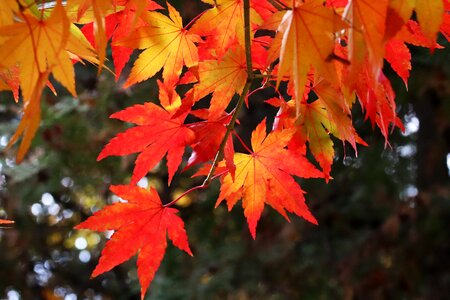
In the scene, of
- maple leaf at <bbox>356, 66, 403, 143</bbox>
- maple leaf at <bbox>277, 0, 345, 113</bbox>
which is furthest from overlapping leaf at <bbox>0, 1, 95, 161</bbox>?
maple leaf at <bbox>356, 66, 403, 143</bbox>

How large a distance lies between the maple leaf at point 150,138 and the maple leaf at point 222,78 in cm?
5

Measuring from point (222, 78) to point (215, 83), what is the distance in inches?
0.4

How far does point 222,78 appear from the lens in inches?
29.0

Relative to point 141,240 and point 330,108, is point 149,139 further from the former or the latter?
point 330,108

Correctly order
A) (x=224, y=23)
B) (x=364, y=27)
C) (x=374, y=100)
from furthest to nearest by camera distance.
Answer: (x=224, y=23)
(x=374, y=100)
(x=364, y=27)

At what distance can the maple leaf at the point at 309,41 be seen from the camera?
21.3 inches

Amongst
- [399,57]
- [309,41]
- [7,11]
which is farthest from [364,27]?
[7,11]

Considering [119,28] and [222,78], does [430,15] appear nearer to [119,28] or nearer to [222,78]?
[222,78]

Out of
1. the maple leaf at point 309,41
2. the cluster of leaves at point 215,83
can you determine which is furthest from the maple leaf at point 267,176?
the maple leaf at point 309,41

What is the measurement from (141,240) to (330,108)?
278 mm

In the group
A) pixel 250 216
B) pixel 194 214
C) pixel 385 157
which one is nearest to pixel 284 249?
pixel 194 214

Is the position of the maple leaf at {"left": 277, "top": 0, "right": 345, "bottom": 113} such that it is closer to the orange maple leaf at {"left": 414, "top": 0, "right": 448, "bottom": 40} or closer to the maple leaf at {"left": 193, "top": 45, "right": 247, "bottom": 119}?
the orange maple leaf at {"left": 414, "top": 0, "right": 448, "bottom": 40}

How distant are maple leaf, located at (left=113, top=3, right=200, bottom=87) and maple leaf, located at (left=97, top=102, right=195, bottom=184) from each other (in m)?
0.05

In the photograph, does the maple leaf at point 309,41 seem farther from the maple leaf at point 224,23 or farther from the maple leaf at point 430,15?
the maple leaf at point 224,23
